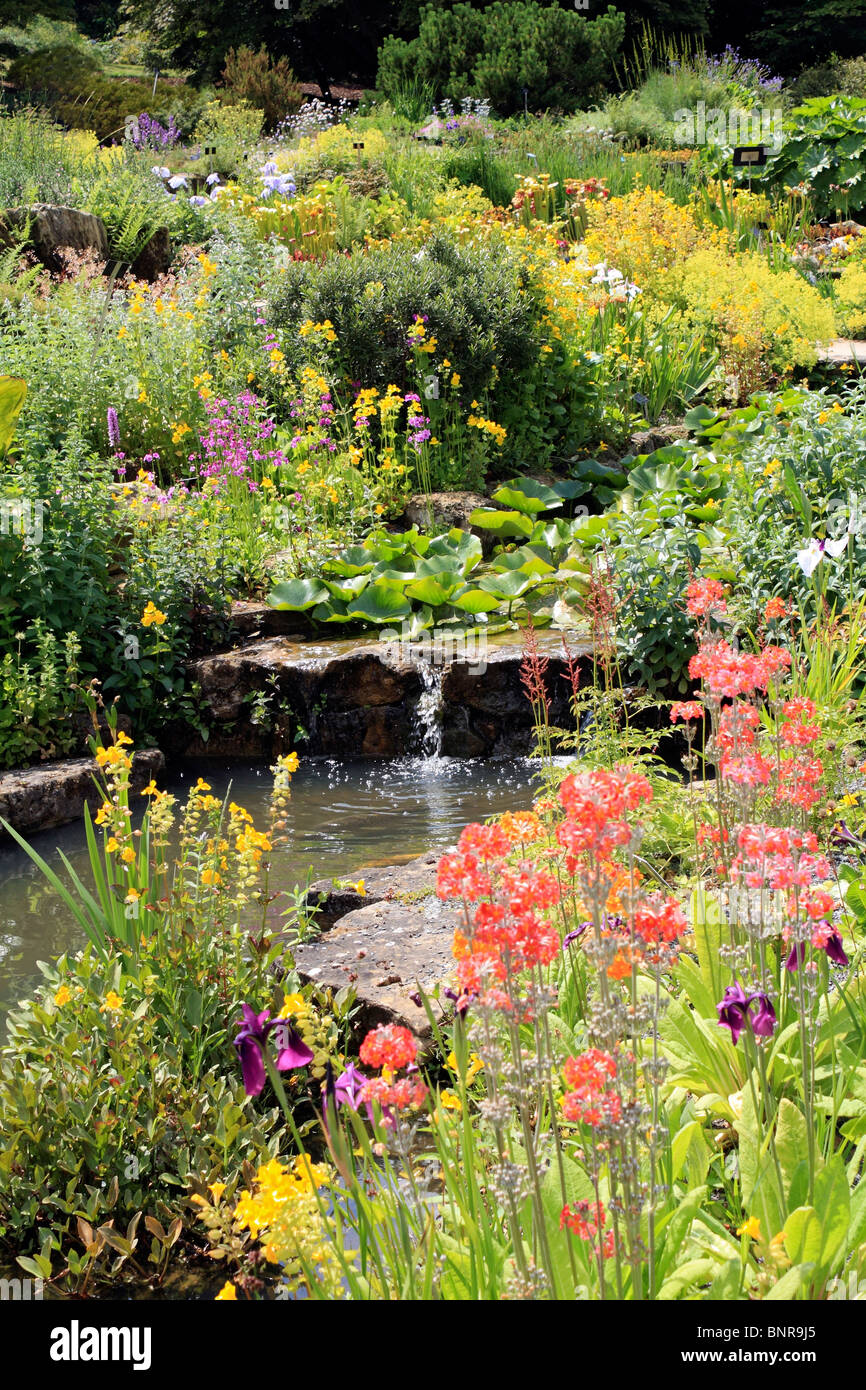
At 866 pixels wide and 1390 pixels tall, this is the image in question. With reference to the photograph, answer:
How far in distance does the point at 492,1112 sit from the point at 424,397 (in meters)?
6.66

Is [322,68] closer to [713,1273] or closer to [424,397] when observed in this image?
[424,397]

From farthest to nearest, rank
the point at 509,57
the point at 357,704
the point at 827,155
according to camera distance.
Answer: the point at 509,57 < the point at 827,155 < the point at 357,704

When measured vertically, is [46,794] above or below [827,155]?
below

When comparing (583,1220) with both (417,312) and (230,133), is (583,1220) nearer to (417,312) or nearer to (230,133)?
(417,312)

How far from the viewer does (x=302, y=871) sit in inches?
178

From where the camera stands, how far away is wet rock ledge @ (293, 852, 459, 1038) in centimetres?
292

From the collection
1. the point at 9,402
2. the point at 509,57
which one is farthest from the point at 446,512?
the point at 509,57

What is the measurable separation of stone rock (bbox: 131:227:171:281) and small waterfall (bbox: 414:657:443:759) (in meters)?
6.68

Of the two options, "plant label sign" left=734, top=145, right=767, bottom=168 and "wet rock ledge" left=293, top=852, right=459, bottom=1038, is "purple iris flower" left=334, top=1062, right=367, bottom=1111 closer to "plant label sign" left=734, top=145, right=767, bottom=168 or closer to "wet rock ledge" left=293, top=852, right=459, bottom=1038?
"wet rock ledge" left=293, top=852, right=459, bottom=1038

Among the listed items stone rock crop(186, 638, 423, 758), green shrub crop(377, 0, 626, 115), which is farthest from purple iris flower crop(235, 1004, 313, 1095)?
green shrub crop(377, 0, 626, 115)

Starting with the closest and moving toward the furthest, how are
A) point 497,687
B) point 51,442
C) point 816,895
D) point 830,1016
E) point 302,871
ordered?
1. point 816,895
2. point 830,1016
3. point 302,871
4. point 497,687
5. point 51,442

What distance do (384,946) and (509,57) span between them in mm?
18302

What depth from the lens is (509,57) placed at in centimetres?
1814
